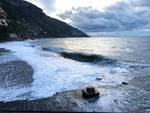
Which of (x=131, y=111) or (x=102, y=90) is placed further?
(x=102, y=90)

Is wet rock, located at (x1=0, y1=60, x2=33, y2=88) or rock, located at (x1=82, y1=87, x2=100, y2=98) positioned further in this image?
wet rock, located at (x1=0, y1=60, x2=33, y2=88)

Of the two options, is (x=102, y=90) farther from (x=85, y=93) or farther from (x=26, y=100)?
(x=26, y=100)

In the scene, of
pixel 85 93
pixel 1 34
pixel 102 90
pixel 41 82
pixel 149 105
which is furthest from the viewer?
pixel 1 34

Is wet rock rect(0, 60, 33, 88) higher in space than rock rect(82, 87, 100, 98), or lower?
higher

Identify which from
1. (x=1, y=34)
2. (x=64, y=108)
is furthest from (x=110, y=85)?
(x=1, y=34)

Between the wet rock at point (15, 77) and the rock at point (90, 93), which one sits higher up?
the wet rock at point (15, 77)

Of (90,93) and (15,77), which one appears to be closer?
(90,93)

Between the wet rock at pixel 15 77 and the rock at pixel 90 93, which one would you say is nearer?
the rock at pixel 90 93

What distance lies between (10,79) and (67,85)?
6044mm

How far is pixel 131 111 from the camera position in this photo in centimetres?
1738

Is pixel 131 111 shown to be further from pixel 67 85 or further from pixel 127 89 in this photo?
pixel 67 85

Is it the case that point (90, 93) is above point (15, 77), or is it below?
below

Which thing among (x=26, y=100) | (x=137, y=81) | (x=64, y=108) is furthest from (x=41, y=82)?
(x=137, y=81)

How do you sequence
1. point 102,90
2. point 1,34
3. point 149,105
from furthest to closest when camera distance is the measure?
point 1,34, point 102,90, point 149,105
